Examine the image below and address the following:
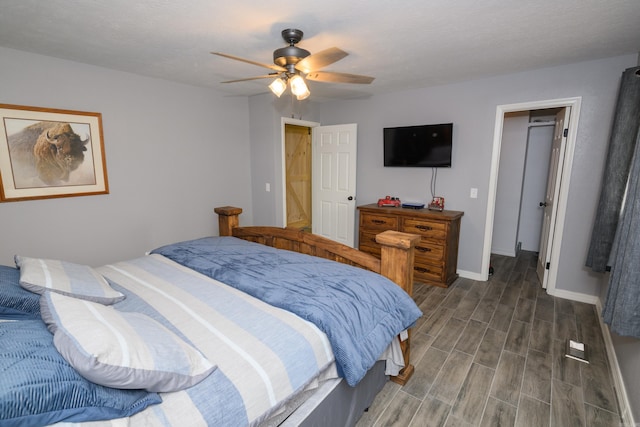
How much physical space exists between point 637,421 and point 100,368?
2.48m

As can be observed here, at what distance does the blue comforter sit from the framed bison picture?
154 cm

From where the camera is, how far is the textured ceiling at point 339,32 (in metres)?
1.85

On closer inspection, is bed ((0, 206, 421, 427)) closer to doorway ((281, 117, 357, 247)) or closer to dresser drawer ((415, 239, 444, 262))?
dresser drawer ((415, 239, 444, 262))

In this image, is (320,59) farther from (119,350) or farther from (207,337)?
(119,350)

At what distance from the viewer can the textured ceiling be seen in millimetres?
1854

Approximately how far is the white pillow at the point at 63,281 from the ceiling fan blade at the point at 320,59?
1808 millimetres

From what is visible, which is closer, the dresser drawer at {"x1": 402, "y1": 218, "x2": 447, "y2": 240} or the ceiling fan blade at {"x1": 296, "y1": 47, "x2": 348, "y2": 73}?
the ceiling fan blade at {"x1": 296, "y1": 47, "x2": 348, "y2": 73}

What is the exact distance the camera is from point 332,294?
1.57 meters

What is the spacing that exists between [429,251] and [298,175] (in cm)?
321

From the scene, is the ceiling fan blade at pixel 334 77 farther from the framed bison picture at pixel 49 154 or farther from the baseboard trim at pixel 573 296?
the baseboard trim at pixel 573 296

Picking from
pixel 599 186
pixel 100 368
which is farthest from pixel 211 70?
pixel 599 186

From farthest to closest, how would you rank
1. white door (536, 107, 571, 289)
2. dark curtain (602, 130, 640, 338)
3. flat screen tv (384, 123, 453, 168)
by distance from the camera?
flat screen tv (384, 123, 453, 168) → white door (536, 107, 571, 289) → dark curtain (602, 130, 640, 338)

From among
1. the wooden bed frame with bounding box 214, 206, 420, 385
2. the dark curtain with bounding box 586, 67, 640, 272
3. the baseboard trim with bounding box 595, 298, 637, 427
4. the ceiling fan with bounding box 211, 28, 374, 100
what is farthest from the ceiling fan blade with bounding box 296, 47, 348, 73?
the baseboard trim with bounding box 595, 298, 637, 427

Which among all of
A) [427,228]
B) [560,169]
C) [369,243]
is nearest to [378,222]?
[369,243]
